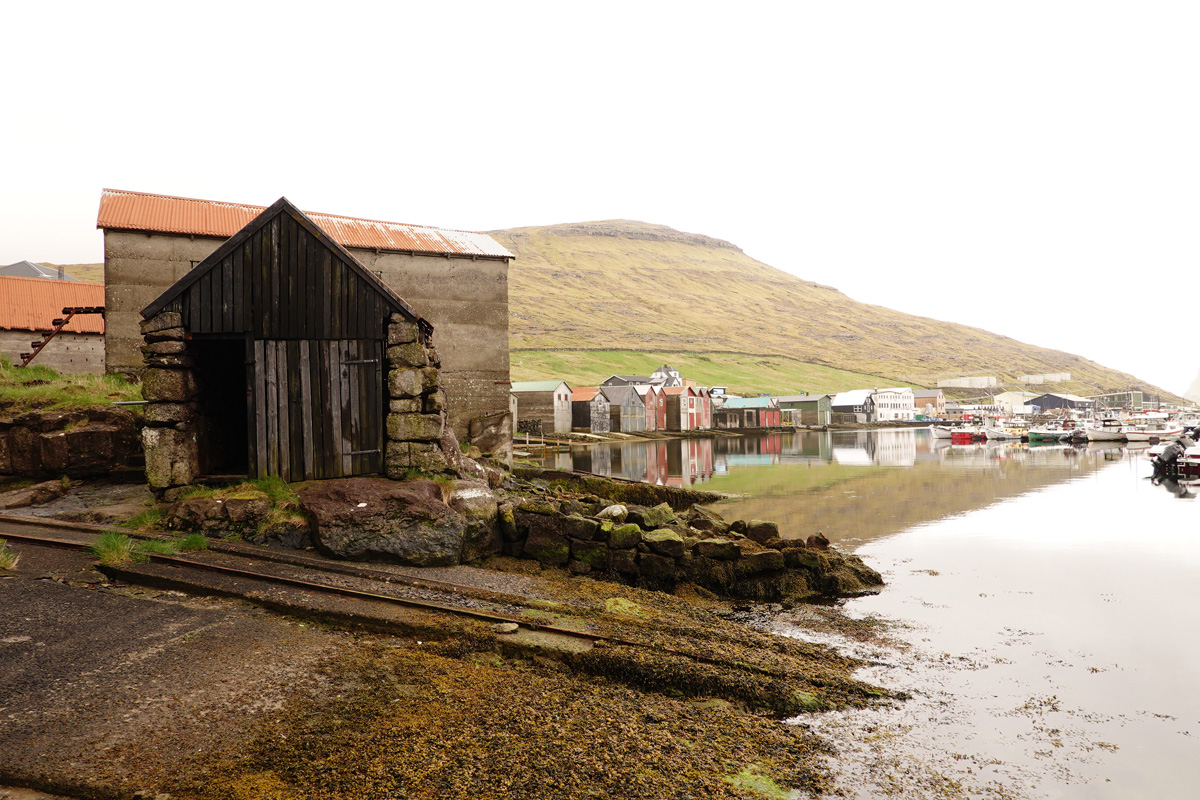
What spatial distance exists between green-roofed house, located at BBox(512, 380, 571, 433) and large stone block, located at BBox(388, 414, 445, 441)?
5711 centimetres

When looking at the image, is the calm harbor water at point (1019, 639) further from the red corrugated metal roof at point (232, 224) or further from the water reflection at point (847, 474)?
the red corrugated metal roof at point (232, 224)

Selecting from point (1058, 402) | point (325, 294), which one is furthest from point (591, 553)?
point (1058, 402)

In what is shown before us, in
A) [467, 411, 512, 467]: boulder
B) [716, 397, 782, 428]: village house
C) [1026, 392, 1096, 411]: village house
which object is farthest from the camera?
[1026, 392, 1096, 411]: village house

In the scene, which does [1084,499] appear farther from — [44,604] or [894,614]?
[44,604]

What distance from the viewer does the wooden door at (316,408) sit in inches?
521

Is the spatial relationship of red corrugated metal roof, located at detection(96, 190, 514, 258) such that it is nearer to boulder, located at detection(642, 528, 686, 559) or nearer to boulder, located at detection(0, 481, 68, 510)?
boulder, located at detection(0, 481, 68, 510)

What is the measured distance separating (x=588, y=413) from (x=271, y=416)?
67.8m

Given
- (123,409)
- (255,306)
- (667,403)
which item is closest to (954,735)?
(255,306)

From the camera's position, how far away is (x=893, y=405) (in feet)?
466

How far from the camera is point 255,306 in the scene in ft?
43.6

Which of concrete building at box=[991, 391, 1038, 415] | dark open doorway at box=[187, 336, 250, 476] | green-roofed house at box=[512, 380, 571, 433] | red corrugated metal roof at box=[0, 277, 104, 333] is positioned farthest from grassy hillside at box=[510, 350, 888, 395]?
dark open doorway at box=[187, 336, 250, 476]

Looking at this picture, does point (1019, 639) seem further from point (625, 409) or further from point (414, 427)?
point (625, 409)

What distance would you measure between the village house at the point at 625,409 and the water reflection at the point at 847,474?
8.51 m

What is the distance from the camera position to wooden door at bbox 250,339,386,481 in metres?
13.2
